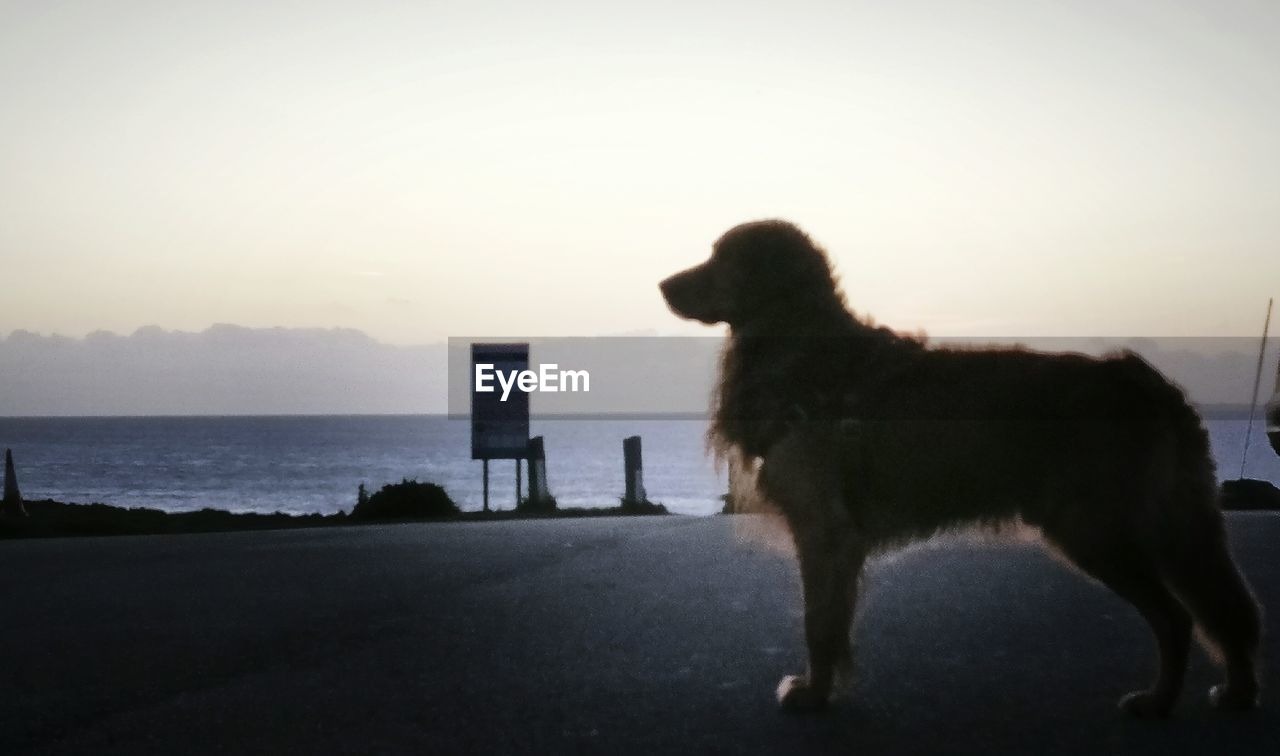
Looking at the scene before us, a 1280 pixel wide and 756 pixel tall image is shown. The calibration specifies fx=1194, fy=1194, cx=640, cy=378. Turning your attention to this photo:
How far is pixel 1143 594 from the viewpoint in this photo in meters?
4.32

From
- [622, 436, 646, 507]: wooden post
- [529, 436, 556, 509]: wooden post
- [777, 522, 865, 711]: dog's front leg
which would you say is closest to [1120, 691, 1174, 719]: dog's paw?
[777, 522, 865, 711]: dog's front leg

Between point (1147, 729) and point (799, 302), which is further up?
point (799, 302)

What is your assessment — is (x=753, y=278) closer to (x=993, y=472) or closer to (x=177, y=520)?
(x=993, y=472)

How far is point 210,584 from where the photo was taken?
781cm

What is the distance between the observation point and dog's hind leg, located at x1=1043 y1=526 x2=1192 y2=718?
13.9ft

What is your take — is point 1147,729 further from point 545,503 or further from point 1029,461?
point 545,503

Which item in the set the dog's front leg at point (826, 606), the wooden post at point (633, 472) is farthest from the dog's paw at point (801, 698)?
the wooden post at point (633, 472)

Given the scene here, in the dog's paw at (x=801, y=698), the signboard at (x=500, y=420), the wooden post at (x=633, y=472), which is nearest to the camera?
the dog's paw at (x=801, y=698)

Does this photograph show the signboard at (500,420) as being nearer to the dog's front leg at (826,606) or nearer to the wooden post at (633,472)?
the wooden post at (633,472)

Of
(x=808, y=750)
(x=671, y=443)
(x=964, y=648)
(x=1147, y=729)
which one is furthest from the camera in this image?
(x=671, y=443)

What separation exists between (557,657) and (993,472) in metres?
2.10

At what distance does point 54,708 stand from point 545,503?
13.3m

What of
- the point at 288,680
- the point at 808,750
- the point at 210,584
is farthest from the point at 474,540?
the point at 808,750

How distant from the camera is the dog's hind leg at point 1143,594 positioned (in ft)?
13.9
